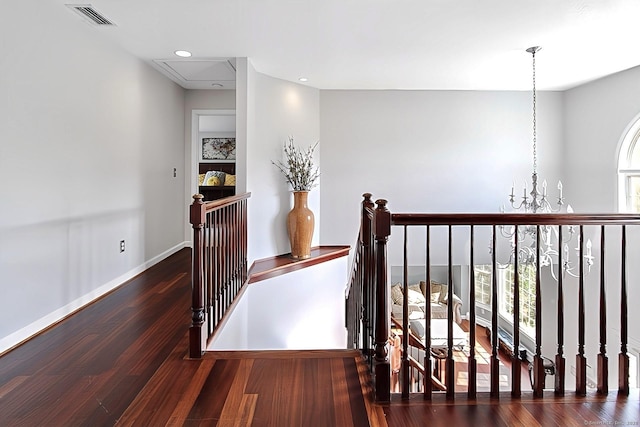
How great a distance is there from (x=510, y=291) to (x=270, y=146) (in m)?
5.96

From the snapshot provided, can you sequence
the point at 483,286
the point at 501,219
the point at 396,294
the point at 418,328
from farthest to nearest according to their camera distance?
the point at 396,294 < the point at 483,286 < the point at 418,328 < the point at 501,219

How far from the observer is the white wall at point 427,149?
221 inches

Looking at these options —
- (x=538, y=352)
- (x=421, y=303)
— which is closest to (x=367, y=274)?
(x=538, y=352)

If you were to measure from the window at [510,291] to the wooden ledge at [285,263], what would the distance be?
3.14 m

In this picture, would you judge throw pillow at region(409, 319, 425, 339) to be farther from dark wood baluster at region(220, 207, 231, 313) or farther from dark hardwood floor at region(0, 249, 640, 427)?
dark hardwood floor at region(0, 249, 640, 427)

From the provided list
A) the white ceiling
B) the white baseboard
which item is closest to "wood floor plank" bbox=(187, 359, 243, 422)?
the white baseboard

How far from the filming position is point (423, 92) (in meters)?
5.60

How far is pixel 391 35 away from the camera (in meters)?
3.39

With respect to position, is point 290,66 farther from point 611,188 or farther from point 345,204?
point 611,188

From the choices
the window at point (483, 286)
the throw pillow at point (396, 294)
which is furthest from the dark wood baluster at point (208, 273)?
the window at point (483, 286)

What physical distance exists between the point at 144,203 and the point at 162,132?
102 centimetres

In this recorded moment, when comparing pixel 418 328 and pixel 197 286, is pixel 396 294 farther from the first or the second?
pixel 197 286

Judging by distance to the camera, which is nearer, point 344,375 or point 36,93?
point 344,375


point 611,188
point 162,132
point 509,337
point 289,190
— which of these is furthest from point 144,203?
point 509,337
